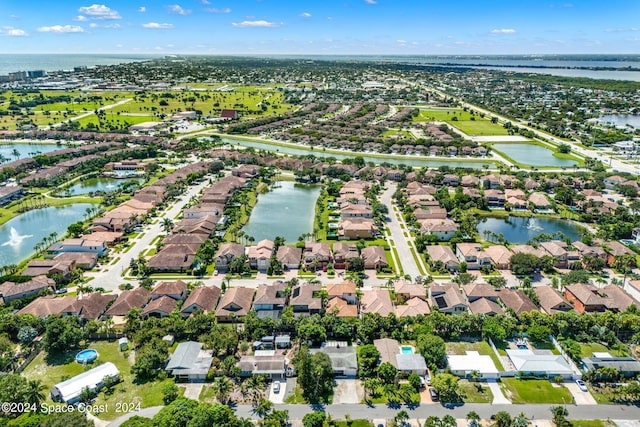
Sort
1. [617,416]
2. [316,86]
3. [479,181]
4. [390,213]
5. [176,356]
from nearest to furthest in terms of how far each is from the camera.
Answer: [617,416]
[176,356]
[390,213]
[479,181]
[316,86]

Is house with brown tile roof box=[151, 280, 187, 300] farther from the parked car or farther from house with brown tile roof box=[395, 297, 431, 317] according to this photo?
the parked car

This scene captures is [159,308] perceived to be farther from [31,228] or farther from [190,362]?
[31,228]

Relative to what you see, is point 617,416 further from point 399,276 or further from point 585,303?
point 399,276

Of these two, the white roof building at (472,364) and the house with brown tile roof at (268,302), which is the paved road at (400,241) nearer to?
the white roof building at (472,364)

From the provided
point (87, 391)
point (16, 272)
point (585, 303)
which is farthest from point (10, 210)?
point (585, 303)

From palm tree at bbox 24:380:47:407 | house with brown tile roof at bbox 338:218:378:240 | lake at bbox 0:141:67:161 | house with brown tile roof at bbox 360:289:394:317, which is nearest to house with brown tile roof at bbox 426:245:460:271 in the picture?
house with brown tile roof at bbox 338:218:378:240
